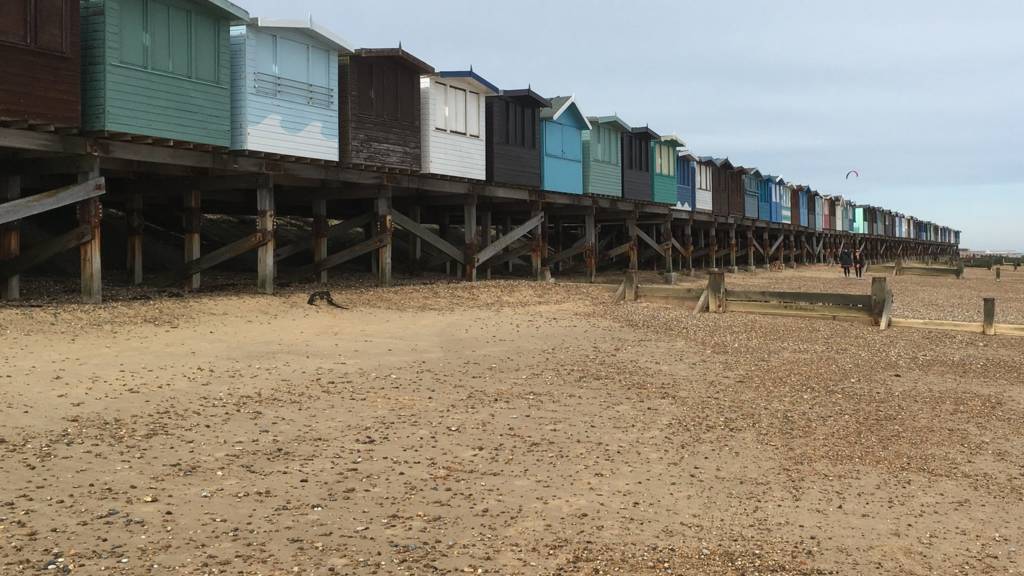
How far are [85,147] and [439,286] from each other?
8.68 meters

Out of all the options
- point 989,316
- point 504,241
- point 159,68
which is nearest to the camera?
point 989,316

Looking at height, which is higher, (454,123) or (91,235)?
(454,123)

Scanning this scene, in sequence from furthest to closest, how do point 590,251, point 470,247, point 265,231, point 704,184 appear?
point 704,184 < point 590,251 < point 470,247 < point 265,231

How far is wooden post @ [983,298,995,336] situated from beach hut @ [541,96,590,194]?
47.5 ft

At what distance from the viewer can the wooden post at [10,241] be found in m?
13.7

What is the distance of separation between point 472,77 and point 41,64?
1137cm

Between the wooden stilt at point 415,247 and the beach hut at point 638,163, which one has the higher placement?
the beach hut at point 638,163

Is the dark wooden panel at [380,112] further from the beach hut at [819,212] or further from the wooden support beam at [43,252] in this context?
the beach hut at [819,212]

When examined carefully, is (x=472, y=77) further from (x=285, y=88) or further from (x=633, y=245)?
(x=633, y=245)

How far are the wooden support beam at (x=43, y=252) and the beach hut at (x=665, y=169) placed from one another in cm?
2410

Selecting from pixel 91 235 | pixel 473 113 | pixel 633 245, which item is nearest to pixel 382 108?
pixel 473 113

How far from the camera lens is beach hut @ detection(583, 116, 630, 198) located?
29.5m

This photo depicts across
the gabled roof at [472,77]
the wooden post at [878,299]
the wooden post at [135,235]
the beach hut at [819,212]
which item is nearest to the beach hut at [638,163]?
the gabled roof at [472,77]

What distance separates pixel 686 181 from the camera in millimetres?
38281
